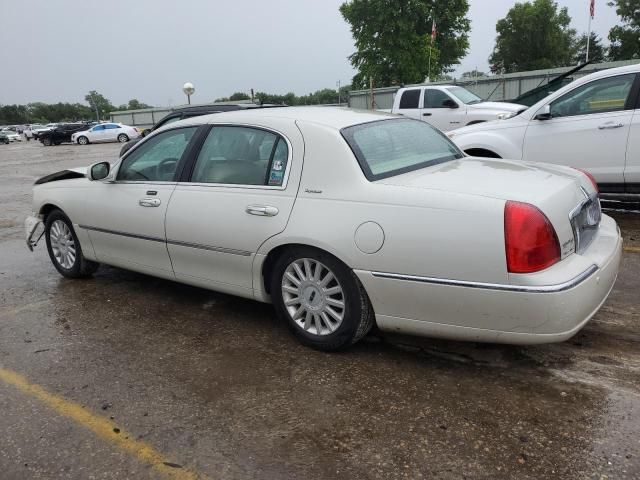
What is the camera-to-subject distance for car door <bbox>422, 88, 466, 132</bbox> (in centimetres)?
1349

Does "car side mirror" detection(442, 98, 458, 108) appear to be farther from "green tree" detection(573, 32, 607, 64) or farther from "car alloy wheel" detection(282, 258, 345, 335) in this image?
"green tree" detection(573, 32, 607, 64)

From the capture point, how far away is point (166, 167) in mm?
4293

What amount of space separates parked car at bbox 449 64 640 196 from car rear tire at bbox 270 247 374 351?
4.04 m

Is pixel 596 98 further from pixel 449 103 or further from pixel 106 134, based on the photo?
pixel 106 134

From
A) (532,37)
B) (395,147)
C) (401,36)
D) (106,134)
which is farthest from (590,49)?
(395,147)

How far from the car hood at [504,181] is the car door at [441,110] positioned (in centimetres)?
1017

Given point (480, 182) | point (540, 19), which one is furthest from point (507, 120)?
point (540, 19)

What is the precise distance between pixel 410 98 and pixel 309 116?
11.4 m

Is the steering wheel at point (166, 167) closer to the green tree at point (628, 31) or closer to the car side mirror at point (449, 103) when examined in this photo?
the car side mirror at point (449, 103)

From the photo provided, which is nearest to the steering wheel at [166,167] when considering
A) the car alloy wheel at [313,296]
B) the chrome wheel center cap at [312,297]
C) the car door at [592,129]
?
the car alloy wheel at [313,296]

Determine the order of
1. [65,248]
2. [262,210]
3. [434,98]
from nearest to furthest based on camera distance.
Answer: [262,210], [65,248], [434,98]

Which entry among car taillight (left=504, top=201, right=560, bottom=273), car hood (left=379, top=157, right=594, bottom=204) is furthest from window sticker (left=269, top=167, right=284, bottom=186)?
car taillight (left=504, top=201, right=560, bottom=273)

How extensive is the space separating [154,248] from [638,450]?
3305mm

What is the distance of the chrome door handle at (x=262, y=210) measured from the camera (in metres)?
3.47
